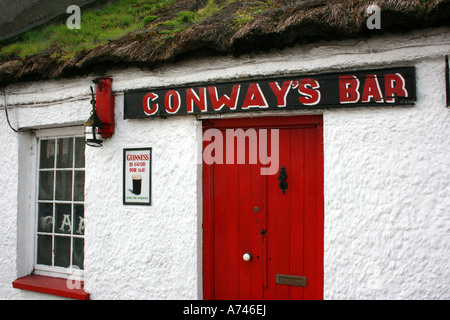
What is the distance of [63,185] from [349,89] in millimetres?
3463

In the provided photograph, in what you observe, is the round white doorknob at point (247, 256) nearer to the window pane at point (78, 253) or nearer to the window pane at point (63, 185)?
the window pane at point (78, 253)

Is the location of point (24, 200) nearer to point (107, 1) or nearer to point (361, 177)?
point (107, 1)

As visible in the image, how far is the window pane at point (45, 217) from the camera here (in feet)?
14.2

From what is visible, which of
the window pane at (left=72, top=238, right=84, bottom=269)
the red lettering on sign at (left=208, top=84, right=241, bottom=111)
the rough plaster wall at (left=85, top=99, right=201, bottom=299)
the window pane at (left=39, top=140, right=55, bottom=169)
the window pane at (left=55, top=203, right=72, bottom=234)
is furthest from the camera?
the window pane at (left=39, top=140, right=55, bottom=169)

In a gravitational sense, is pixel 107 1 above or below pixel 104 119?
above

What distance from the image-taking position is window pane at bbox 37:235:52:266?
4301 mm

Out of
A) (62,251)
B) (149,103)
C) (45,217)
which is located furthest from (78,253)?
(149,103)

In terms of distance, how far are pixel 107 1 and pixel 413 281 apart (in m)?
5.60

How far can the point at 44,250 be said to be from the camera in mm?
4336

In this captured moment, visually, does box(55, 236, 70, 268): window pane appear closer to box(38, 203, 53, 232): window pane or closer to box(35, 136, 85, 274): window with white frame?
box(35, 136, 85, 274): window with white frame

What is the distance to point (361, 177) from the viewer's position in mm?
2861

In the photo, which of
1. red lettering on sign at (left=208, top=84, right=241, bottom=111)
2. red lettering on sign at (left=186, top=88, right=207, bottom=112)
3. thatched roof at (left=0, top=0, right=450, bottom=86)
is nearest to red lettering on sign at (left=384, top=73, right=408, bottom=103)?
thatched roof at (left=0, top=0, right=450, bottom=86)

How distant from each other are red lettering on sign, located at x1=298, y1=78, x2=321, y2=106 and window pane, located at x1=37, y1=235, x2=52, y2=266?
3487 millimetres
